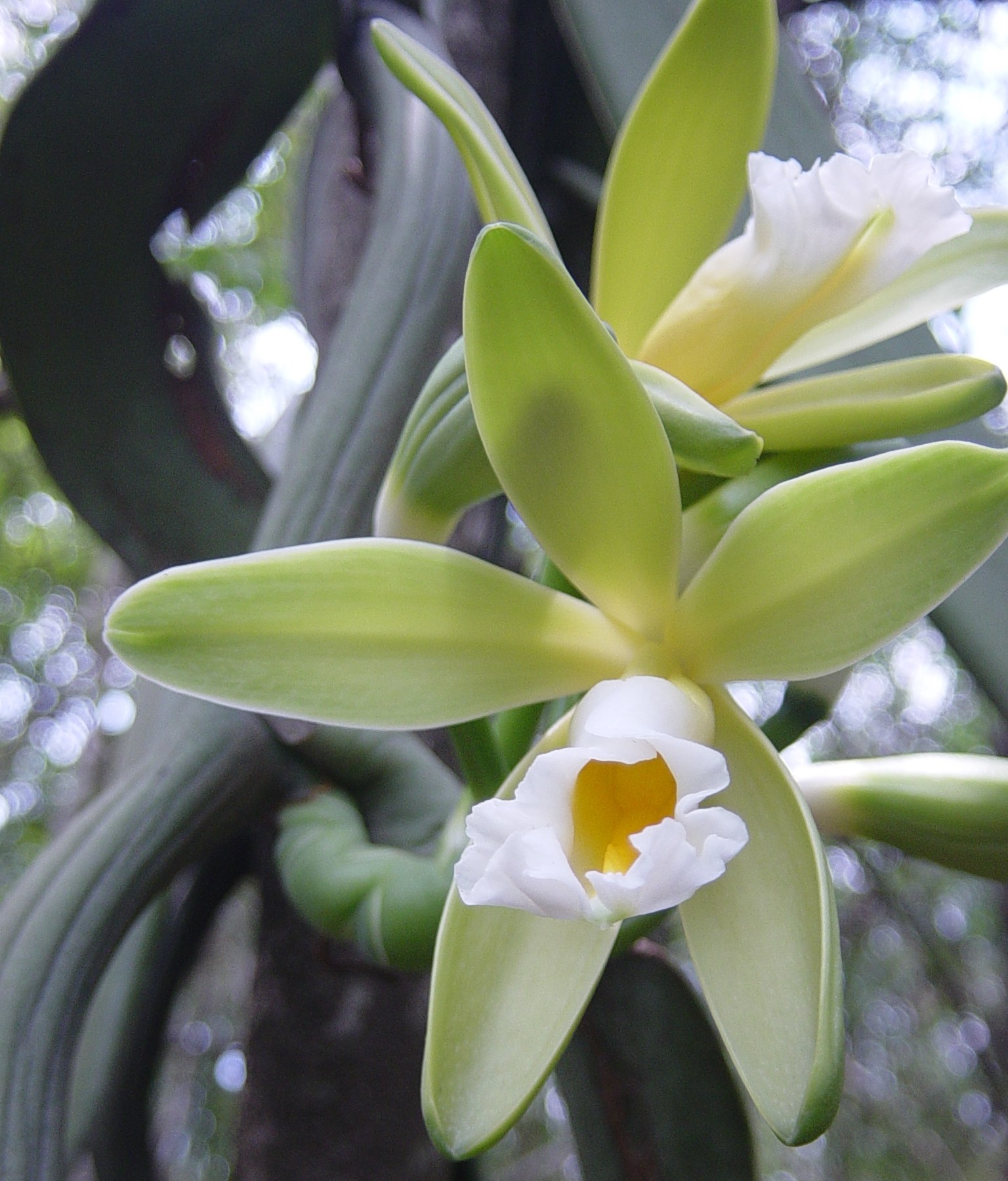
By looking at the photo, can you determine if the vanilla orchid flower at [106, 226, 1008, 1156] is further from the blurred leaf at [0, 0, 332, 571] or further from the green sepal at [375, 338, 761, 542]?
the blurred leaf at [0, 0, 332, 571]

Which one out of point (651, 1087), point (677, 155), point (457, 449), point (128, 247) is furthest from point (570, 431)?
point (128, 247)

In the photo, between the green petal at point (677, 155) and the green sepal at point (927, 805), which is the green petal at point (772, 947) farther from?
the green petal at point (677, 155)

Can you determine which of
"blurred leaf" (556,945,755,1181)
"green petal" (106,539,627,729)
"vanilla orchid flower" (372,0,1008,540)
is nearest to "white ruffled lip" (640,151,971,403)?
"vanilla orchid flower" (372,0,1008,540)

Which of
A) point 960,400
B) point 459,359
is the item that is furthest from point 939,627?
point 459,359


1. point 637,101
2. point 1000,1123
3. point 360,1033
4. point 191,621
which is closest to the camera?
point 191,621

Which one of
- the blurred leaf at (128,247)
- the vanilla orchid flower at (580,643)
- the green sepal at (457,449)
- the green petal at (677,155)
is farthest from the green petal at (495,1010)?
the blurred leaf at (128,247)

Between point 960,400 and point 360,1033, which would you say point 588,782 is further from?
point 360,1033
